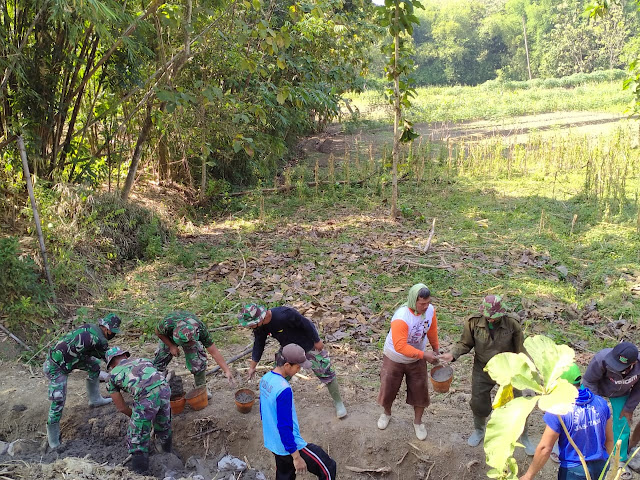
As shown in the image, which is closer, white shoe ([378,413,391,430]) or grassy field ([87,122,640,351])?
white shoe ([378,413,391,430])

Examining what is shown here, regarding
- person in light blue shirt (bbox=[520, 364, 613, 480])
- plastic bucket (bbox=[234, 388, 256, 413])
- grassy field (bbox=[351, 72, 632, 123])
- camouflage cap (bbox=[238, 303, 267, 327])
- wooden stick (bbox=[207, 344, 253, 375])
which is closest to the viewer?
person in light blue shirt (bbox=[520, 364, 613, 480])

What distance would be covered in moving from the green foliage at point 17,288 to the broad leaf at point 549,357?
579 centimetres

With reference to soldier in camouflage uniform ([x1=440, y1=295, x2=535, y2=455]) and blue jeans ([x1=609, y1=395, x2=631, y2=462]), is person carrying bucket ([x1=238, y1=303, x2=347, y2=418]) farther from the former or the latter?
blue jeans ([x1=609, y1=395, x2=631, y2=462])

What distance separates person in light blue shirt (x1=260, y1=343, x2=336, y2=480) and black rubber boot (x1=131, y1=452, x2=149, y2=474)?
1226 mm

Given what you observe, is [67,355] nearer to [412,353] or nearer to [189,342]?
[189,342]

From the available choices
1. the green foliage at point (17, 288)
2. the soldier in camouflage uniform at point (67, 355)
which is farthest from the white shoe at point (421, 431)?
the green foliage at point (17, 288)

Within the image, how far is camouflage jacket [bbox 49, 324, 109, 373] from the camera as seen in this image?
4340 mm

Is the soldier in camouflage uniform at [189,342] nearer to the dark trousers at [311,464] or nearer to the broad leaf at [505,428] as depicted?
the dark trousers at [311,464]

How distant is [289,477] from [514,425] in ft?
7.91

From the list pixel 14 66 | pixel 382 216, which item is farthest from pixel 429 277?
pixel 14 66

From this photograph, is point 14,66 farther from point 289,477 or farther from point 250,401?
point 289,477

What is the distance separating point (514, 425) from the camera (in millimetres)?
1579

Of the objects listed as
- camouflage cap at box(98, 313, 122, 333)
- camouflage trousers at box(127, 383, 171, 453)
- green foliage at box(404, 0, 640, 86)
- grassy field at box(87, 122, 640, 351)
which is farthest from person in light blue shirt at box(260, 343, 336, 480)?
green foliage at box(404, 0, 640, 86)

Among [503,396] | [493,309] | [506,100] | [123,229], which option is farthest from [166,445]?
[506,100]
